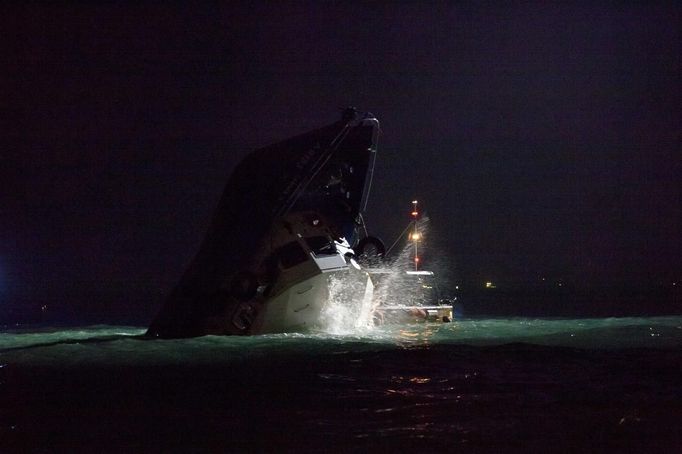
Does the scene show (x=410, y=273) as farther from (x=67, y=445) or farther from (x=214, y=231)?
(x=67, y=445)

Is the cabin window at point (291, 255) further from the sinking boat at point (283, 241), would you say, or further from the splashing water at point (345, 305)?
the splashing water at point (345, 305)

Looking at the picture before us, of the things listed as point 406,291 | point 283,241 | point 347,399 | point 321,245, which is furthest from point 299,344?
point 406,291

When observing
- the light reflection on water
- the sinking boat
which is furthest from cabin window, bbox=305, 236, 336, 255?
the light reflection on water

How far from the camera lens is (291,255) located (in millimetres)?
23125

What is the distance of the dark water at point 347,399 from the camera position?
8070 millimetres

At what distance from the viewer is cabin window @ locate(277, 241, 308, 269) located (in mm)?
22906

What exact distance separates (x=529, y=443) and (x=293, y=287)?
15.4 m

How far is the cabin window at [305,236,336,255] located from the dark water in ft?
17.8

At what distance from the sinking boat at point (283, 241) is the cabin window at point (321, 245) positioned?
37 millimetres

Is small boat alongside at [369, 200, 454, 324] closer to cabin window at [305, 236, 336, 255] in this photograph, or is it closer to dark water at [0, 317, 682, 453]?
cabin window at [305, 236, 336, 255]

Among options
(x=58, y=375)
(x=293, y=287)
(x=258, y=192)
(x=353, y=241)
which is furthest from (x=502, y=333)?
(x=58, y=375)

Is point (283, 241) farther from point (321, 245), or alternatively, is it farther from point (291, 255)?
point (321, 245)

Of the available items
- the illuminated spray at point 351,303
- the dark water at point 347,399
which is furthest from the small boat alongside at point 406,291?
the dark water at point 347,399

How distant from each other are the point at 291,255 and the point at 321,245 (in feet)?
6.41
